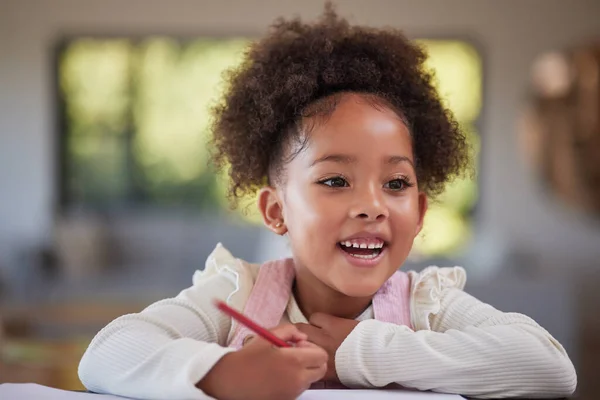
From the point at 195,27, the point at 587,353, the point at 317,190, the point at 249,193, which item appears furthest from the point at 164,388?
the point at 195,27

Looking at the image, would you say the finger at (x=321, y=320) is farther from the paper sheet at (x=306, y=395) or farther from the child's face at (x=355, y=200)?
the paper sheet at (x=306, y=395)

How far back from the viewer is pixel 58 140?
5727mm

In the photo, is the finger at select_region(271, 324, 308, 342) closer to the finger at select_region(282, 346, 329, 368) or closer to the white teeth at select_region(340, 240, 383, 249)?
the finger at select_region(282, 346, 329, 368)

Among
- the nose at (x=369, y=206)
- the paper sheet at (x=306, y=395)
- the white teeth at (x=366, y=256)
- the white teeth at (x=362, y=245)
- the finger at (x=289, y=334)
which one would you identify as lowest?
the paper sheet at (x=306, y=395)

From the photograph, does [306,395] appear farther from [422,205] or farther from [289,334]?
[422,205]

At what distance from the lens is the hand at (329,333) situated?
2.66 ft

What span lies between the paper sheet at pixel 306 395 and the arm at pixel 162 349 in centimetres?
3

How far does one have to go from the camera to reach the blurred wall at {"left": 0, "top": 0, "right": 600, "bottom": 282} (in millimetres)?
5664

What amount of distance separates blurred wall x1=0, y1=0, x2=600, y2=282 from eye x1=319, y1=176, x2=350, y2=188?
16.2 ft

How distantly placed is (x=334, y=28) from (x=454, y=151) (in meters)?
0.21

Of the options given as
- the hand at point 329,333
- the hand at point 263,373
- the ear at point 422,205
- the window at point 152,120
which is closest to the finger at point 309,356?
the hand at point 263,373

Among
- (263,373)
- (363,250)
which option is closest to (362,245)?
(363,250)

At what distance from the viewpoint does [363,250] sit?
34.7 inches

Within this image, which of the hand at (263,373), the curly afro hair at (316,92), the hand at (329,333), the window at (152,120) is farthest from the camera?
the window at (152,120)
